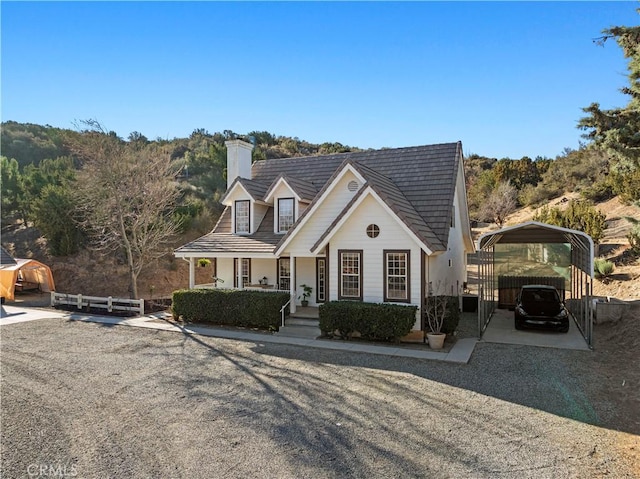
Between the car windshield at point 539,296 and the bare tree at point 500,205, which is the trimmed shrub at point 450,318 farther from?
the bare tree at point 500,205

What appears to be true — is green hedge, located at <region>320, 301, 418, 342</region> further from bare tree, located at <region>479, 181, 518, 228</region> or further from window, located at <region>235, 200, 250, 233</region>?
bare tree, located at <region>479, 181, 518, 228</region>

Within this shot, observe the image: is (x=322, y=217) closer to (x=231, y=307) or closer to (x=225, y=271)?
(x=231, y=307)

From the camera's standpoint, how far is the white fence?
1929 centimetres

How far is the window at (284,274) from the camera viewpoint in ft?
60.3

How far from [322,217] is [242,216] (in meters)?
5.59

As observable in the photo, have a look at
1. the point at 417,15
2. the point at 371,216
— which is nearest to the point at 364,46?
the point at 417,15

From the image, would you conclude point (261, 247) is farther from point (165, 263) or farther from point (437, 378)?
point (165, 263)

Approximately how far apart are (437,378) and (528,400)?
2064 millimetres

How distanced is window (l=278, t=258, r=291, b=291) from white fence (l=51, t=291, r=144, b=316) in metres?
6.76

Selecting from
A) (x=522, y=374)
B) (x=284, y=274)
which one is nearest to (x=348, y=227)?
(x=284, y=274)

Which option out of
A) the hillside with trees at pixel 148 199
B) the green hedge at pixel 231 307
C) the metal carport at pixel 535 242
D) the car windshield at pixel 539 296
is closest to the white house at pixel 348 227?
the green hedge at pixel 231 307

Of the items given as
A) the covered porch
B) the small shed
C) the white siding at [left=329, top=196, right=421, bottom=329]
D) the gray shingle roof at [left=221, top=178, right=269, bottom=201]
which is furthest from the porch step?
the small shed

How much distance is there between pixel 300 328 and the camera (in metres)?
15.0

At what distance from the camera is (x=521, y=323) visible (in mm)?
14609
